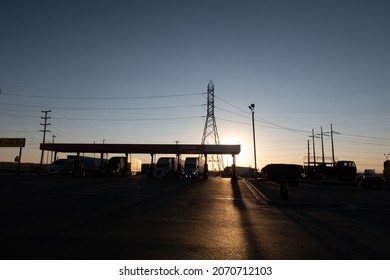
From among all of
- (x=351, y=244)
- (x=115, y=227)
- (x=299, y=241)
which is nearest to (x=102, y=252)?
(x=115, y=227)

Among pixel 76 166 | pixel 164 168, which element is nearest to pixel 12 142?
pixel 76 166

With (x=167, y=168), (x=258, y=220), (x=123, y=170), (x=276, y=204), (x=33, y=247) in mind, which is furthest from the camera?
(x=123, y=170)

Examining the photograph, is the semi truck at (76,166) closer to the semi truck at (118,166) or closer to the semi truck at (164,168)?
the semi truck at (118,166)

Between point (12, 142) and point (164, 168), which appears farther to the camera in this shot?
point (12, 142)

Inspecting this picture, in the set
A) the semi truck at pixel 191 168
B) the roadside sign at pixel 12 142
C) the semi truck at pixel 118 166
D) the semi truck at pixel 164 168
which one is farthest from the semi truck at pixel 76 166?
the semi truck at pixel 191 168

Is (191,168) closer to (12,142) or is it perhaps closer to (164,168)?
(164,168)

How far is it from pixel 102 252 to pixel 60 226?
3470mm

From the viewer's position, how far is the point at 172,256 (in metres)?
6.26

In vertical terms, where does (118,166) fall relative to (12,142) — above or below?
below

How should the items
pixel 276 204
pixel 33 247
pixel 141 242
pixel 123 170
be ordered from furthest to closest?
pixel 123 170 → pixel 276 204 → pixel 141 242 → pixel 33 247

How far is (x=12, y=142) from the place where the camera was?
213ft

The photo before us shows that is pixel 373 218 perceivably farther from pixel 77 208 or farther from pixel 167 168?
pixel 167 168

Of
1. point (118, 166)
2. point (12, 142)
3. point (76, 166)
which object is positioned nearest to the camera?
point (76, 166)

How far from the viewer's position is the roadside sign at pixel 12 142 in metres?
64.2
